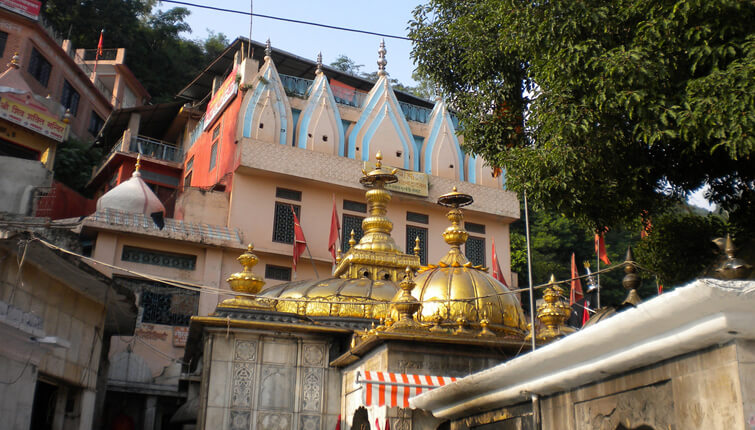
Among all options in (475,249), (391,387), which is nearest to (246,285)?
(391,387)

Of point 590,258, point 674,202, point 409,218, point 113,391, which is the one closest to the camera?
point 674,202

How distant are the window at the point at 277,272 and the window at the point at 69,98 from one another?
66.1ft

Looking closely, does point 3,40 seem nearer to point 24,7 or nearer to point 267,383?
point 24,7

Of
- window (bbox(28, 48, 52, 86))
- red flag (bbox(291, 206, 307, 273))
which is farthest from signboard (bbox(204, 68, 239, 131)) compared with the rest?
window (bbox(28, 48, 52, 86))

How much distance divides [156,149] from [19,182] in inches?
431

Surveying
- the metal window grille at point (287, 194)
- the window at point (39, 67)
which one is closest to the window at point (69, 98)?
the window at point (39, 67)

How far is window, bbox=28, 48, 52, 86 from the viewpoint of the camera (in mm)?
38469

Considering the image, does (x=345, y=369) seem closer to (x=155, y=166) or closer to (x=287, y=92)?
(x=287, y=92)

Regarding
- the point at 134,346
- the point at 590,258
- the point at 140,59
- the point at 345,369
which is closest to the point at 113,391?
the point at 134,346

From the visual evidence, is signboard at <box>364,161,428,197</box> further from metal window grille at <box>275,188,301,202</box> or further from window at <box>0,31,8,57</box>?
window at <box>0,31,8,57</box>

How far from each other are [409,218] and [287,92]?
7.98 meters

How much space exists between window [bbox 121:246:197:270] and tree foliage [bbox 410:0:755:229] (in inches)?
679

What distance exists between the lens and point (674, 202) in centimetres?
1195

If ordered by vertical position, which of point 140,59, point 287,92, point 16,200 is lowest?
point 16,200
